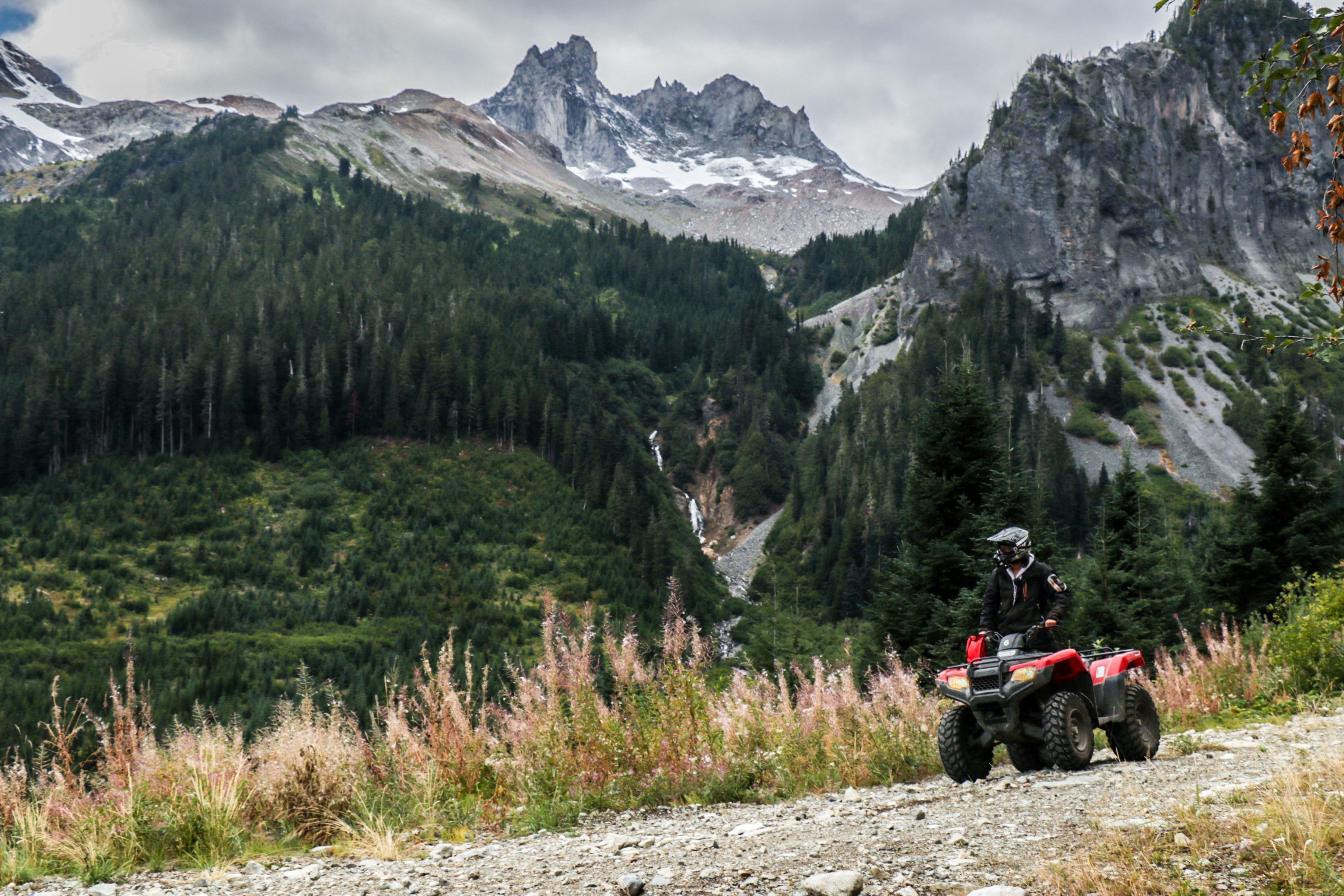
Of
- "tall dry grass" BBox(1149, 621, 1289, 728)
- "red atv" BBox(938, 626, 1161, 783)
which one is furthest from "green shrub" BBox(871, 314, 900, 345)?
"red atv" BBox(938, 626, 1161, 783)

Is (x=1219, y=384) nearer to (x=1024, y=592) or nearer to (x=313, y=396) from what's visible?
(x=313, y=396)

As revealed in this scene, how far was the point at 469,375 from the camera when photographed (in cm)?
11188

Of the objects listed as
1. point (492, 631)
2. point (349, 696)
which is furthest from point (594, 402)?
point (349, 696)

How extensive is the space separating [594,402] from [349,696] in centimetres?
8395

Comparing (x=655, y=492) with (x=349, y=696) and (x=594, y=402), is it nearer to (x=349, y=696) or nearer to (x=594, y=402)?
(x=594, y=402)

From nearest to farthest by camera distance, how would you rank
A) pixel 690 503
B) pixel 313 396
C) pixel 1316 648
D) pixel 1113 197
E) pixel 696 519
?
pixel 1316 648
pixel 313 396
pixel 696 519
pixel 690 503
pixel 1113 197

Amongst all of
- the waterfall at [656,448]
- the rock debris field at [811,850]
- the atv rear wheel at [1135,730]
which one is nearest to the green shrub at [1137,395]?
the waterfall at [656,448]

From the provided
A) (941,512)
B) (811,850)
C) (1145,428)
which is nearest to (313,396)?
(941,512)

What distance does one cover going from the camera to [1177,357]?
438 feet

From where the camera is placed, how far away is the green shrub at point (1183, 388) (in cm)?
12525

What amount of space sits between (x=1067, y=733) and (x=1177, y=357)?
484 ft

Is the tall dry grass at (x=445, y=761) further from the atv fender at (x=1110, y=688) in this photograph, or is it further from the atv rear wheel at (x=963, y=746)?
the atv fender at (x=1110, y=688)

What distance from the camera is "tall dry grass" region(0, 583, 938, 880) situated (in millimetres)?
6496

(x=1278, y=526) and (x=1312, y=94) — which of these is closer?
(x=1312, y=94)
